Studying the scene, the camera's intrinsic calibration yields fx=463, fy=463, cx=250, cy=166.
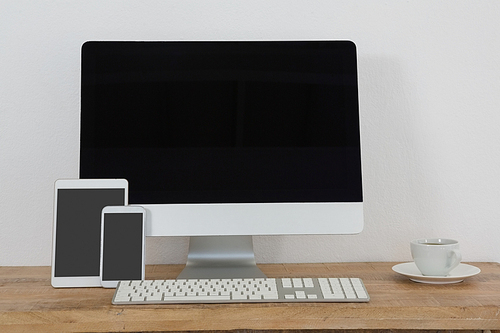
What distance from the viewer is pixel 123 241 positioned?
956 mm

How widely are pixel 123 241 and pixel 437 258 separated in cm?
64

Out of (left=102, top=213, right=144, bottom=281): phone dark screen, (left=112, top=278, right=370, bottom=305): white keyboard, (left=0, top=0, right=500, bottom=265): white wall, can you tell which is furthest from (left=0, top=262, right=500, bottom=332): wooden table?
(left=0, top=0, right=500, bottom=265): white wall

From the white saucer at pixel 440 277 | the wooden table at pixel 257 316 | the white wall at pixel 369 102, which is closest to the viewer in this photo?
the wooden table at pixel 257 316

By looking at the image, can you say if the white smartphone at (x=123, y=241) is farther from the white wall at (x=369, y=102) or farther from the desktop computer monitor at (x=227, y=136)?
the white wall at (x=369, y=102)

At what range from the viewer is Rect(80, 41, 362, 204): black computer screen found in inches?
39.3

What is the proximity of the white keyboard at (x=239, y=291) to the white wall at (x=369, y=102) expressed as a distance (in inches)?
13.0

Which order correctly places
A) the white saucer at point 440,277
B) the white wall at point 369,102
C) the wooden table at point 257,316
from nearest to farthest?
the wooden table at point 257,316 → the white saucer at point 440,277 → the white wall at point 369,102

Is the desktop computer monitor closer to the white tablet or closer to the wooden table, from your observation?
the white tablet

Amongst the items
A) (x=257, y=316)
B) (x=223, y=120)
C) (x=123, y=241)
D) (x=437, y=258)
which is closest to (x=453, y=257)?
(x=437, y=258)

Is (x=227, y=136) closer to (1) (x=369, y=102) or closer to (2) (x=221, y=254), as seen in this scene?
(2) (x=221, y=254)

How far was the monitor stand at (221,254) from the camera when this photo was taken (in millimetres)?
1032

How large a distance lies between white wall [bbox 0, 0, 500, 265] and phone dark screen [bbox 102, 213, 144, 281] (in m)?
0.25

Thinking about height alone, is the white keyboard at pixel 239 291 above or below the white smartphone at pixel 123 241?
below

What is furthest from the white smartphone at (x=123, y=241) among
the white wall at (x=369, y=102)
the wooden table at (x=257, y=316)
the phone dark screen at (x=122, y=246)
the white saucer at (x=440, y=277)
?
the white saucer at (x=440, y=277)
